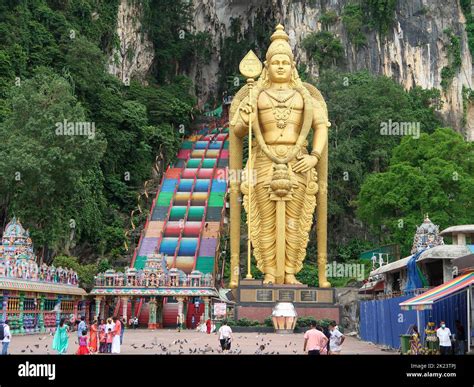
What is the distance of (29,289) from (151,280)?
196 inches

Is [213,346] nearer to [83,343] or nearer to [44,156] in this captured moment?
[83,343]

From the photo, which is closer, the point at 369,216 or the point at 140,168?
the point at 369,216

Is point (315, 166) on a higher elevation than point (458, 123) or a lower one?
lower

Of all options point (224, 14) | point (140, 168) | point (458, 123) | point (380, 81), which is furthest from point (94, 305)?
point (224, 14)

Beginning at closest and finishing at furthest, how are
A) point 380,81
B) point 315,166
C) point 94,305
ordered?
1. point 315,166
2. point 94,305
3. point 380,81

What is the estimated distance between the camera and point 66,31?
1329 inches

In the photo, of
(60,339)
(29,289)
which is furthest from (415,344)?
(29,289)

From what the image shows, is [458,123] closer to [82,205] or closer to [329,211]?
[329,211]

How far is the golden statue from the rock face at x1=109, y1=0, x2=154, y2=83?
20.9 metres

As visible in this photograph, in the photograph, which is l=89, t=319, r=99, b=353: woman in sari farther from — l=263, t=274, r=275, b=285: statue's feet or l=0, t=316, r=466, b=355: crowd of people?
l=263, t=274, r=275, b=285: statue's feet

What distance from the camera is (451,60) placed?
38312 mm
